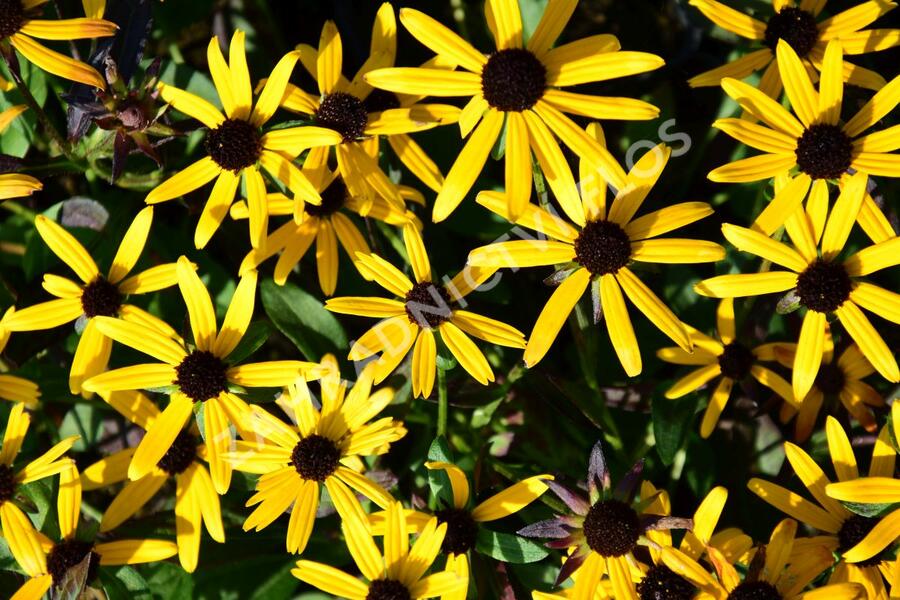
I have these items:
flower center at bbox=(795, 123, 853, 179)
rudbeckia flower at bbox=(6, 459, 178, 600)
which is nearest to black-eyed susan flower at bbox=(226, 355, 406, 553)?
rudbeckia flower at bbox=(6, 459, 178, 600)

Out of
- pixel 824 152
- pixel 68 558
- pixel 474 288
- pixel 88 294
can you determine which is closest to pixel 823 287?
pixel 824 152

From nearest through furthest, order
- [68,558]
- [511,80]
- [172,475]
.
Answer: [511,80] → [68,558] → [172,475]

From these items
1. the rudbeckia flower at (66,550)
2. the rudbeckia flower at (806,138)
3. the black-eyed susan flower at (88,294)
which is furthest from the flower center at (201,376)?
the rudbeckia flower at (806,138)

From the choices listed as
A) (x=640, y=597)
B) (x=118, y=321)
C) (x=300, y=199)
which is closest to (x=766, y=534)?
(x=640, y=597)

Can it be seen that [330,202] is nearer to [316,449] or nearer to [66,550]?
[316,449]

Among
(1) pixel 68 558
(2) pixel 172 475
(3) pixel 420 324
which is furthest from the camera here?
(2) pixel 172 475

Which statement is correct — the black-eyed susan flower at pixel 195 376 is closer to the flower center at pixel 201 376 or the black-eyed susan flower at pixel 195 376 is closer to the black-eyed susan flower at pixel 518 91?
the flower center at pixel 201 376
